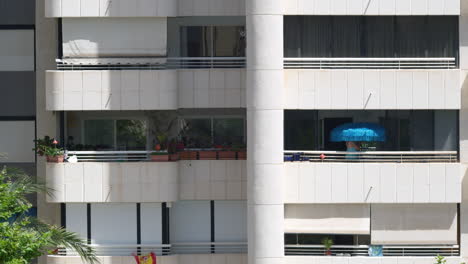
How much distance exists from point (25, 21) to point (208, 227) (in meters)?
8.46

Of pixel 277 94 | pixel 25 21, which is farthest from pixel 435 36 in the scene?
pixel 25 21

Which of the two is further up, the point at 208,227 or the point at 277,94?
the point at 277,94

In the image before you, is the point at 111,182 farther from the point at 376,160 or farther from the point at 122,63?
the point at 376,160

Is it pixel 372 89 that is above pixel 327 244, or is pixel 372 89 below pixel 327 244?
above

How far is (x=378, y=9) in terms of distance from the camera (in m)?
31.9

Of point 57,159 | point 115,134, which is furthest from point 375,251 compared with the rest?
point 57,159

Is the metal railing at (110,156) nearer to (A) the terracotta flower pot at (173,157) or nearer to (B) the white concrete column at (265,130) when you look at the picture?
(A) the terracotta flower pot at (173,157)

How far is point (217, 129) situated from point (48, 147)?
5087mm

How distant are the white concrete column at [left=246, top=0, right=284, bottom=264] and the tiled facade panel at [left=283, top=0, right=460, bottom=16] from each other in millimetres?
899

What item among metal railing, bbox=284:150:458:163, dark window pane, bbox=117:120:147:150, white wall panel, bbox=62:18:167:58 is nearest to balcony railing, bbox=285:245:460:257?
metal railing, bbox=284:150:458:163

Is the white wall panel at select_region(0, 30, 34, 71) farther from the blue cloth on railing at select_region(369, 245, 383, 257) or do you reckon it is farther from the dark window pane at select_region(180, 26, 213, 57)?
the blue cloth on railing at select_region(369, 245, 383, 257)

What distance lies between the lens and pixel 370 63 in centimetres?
3244

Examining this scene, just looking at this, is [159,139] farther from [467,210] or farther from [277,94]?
[467,210]

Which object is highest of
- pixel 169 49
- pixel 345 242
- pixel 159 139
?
pixel 169 49
